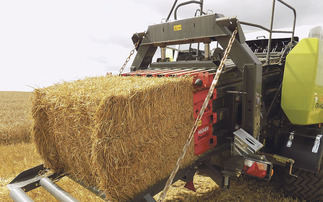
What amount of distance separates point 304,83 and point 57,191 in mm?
3242

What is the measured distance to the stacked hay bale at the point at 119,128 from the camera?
6.22ft

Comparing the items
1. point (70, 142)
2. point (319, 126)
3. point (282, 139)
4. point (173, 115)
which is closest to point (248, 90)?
point (173, 115)

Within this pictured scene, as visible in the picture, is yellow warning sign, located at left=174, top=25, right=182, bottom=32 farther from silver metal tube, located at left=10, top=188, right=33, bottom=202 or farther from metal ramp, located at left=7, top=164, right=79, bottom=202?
silver metal tube, located at left=10, top=188, right=33, bottom=202

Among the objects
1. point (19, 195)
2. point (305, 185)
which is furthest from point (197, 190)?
point (19, 195)

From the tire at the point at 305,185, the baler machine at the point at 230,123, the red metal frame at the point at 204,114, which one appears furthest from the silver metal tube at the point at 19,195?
the tire at the point at 305,185

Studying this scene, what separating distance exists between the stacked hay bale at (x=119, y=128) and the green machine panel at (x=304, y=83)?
62.1 inches

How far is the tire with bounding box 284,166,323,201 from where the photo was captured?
312cm

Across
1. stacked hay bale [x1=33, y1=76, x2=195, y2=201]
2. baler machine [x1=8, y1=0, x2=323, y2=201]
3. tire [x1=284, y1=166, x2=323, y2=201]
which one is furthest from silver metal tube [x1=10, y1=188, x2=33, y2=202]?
tire [x1=284, y1=166, x2=323, y2=201]

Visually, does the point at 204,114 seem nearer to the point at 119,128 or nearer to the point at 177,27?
the point at 119,128

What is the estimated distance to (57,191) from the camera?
2445mm

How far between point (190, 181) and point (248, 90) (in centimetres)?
129

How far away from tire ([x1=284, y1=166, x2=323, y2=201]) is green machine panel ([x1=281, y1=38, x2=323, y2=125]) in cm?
70

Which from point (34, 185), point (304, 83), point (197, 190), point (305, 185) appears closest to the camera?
point (34, 185)

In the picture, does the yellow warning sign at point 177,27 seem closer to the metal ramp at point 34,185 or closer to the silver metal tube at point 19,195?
the metal ramp at point 34,185
